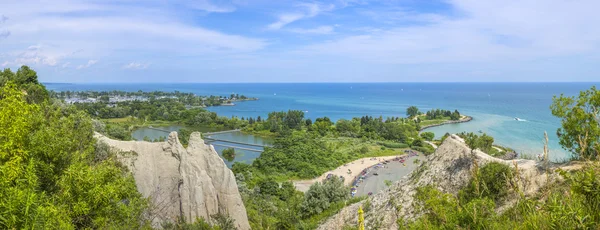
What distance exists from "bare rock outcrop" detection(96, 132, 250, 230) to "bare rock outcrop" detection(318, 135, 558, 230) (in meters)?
4.68

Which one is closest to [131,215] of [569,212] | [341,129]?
[569,212]

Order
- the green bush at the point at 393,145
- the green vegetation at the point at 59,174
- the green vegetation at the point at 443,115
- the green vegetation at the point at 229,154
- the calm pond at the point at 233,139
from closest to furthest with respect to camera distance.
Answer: the green vegetation at the point at 59,174, the green vegetation at the point at 229,154, the calm pond at the point at 233,139, the green bush at the point at 393,145, the green vegetation at the point at 443,115

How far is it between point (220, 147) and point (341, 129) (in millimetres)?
26962

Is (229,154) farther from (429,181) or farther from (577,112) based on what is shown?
(577,112)

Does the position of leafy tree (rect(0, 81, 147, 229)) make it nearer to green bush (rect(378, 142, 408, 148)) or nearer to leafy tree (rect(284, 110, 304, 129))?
green bush (rect(378, 142, 408, 148))

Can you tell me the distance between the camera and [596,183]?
140 inches

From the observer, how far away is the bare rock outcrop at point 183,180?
1450 cm

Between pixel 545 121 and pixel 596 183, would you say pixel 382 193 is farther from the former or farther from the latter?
pixel 545 121

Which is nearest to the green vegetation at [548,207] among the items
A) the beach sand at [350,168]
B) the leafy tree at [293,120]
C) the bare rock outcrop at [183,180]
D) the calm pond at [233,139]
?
the bare rock outcrop at [183,180]

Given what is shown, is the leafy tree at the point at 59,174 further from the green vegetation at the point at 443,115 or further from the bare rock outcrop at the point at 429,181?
the green vegetation at the point at 443,115

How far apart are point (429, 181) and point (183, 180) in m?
10.1

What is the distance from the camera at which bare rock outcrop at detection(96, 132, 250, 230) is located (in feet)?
47.6

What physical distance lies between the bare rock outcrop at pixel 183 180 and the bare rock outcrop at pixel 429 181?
15.3 ft

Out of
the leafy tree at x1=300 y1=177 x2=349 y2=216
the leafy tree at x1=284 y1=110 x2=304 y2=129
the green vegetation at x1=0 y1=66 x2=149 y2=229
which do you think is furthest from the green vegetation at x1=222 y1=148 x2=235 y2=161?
the green vegetation at x1=0 y1=66 x2=149 y2=229
